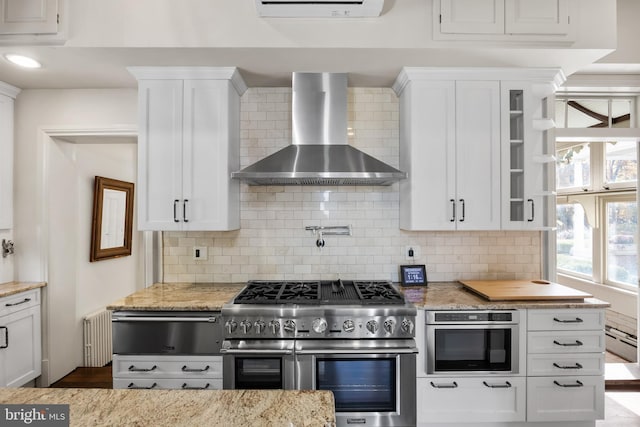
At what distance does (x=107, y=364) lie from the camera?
3953 millimetres

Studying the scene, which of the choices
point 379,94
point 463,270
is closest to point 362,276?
point 463,270

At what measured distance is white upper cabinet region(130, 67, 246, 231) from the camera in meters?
2.72

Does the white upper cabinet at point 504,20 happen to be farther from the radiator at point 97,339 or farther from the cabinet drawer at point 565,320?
the radiator at point 97,339

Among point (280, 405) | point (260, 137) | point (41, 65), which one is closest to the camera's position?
point (280, 405)

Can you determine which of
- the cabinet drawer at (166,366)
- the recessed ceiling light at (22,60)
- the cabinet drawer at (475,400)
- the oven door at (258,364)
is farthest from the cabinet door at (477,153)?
the recessed ceiling light at (22,60)

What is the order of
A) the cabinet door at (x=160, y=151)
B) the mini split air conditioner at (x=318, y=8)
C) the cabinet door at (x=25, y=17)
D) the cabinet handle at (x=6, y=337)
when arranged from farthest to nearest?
the cabinet handle at (x=6, y=337)
the cabinet door at (x=160, y=151)
the cabinet door at (x=25, y=17)
the mini split air conditioner at (x=318, y=8)

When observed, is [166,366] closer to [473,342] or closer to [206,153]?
[206,153]

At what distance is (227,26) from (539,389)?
305 centimetres

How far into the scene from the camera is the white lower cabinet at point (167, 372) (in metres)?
2.39

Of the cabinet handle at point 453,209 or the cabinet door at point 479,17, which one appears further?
the cabinet handle at point 453,209

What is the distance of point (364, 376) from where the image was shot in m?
2.38

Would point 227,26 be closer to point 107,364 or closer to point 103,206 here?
point 103,206

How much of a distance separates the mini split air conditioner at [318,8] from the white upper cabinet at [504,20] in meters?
0.45

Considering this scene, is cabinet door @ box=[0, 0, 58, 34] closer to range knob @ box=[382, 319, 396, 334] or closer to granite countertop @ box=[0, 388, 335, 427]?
granite countertop @ box=[0, 388, 335, 427]
